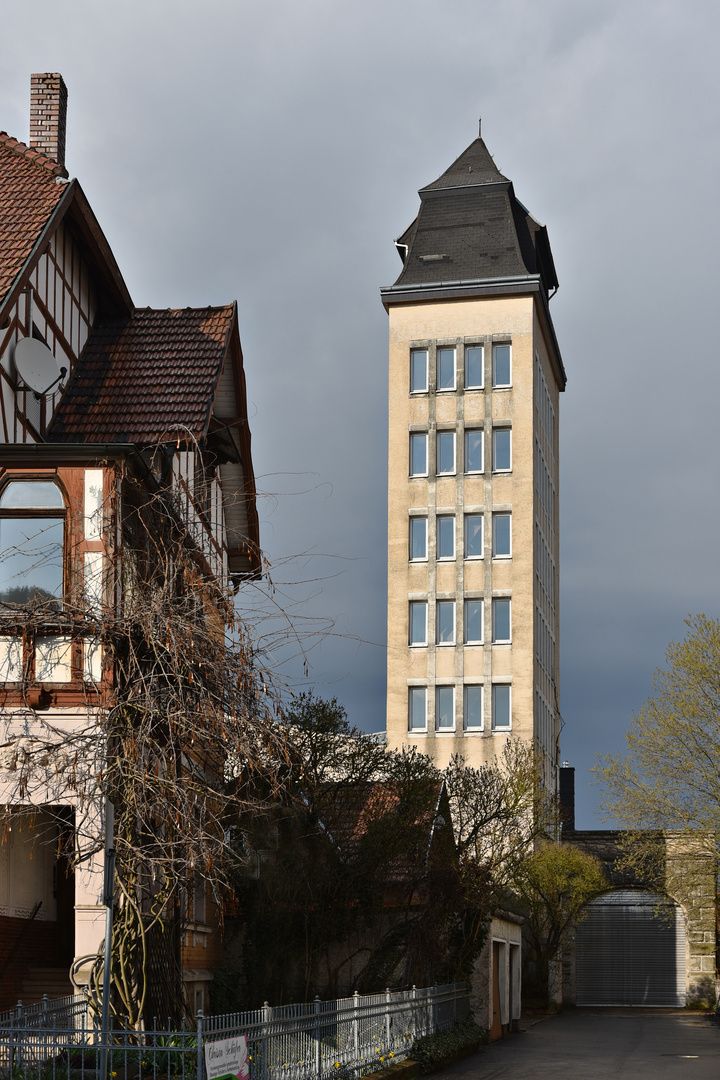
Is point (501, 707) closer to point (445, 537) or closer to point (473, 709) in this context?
point (473, 709)

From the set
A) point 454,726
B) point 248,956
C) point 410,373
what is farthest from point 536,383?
point 248,956

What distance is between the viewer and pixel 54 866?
20109 millimetres

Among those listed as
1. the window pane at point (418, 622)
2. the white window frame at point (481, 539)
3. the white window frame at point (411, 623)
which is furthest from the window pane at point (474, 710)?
the white window frame at point (481, 539)

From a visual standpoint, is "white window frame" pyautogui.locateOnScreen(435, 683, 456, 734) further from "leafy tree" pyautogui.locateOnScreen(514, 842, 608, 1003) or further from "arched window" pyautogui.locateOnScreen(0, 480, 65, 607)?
"arched window" pyautogui.locateOnScreen(0, 480, 65, 607)

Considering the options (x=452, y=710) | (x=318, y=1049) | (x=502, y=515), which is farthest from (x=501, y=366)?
(x=318, y=1049)

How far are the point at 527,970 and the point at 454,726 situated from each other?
36.6 ft

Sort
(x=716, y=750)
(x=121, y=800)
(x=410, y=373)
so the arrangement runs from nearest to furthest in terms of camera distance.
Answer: (x=121, y=800), (x=716, y=750), (x=410, y=373)

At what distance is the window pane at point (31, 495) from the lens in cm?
1583

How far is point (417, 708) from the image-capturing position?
58.8 metres

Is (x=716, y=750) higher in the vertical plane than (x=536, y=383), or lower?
lower

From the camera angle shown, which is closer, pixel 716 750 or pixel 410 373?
pixel 716 750

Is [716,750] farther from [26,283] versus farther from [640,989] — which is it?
[26,283]

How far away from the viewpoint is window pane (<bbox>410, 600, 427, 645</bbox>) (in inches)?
2327

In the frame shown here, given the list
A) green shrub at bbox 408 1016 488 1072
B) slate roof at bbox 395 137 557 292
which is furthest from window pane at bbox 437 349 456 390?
green shrub at bbox 408 1016 488 1072
